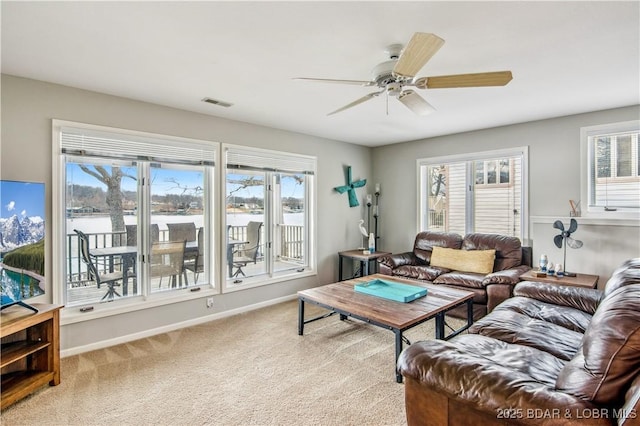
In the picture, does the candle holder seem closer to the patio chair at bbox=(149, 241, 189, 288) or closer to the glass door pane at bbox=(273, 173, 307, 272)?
the glass door pane at bbox=(273, 173, 307, 272)

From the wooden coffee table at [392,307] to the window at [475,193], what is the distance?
1909 millimetres

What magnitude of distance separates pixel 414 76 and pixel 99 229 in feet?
10.5

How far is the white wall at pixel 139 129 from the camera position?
267cm

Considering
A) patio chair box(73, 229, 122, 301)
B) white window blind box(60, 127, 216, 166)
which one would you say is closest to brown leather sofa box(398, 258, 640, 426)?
patio chair box(73, 229, 122, 301)

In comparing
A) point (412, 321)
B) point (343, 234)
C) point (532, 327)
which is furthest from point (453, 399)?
point (343, 234)

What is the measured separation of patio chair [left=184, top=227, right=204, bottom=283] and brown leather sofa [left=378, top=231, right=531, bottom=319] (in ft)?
7.98

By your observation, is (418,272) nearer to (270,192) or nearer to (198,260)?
(270,192)

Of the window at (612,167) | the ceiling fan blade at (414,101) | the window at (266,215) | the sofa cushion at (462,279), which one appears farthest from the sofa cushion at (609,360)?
the window at (266,215)

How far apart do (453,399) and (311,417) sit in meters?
1.01

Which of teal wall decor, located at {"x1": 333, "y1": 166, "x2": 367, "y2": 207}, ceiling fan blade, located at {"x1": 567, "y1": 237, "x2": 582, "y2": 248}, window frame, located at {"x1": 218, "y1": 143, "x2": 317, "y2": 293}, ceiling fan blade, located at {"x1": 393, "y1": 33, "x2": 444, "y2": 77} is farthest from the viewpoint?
teal wall decor, located at {"x1": 333, "y1": 166, "x2": 367, "y2": 207}

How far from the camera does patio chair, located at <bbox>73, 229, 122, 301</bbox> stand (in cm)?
308

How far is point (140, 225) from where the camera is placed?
3393 mm

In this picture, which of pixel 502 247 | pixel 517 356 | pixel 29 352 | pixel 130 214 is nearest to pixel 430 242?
pixel 502 247

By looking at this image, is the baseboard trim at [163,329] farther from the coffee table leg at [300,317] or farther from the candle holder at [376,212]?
the candle holder at [376,212]
